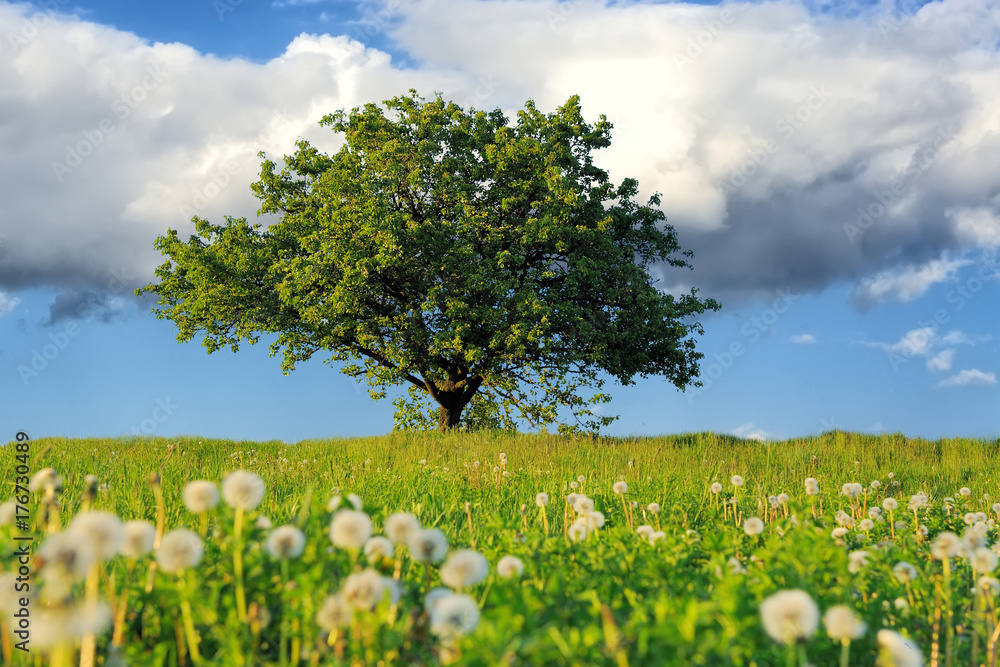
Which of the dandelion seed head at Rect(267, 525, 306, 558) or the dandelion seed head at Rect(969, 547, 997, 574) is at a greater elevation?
the dandelion seed head at Rect(267, 525, 306, 558)

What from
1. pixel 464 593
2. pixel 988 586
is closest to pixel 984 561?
pixel 988 586

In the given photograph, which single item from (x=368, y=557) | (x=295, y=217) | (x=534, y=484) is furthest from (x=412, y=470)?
(x=295, y=217)

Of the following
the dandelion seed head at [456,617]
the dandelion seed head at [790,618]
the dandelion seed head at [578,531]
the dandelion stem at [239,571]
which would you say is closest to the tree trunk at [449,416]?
the dandelion seed head at [578,531]

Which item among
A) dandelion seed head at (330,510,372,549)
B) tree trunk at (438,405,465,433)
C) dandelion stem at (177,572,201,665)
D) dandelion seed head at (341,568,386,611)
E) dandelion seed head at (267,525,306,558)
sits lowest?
dandelion stem at (177,572,201,665)

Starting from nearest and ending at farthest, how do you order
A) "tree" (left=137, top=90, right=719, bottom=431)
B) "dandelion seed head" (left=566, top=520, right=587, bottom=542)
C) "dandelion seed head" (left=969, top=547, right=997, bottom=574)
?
"dandelion seed head" (left=969, top=547, right=997, bottom=574), "dandelion seed head" (left=566, top=520, right=587, bottom=542), "tree" (left=137, top=90, right=719, bottom=431)

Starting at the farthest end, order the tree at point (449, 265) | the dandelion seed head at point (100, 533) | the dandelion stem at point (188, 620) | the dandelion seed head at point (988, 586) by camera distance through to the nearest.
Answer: the tree at point (449, 265)
the dandelion seed head at point (988, 586)
the dandelion stem at point (188, 620)
the dandelion seed head at point (100, 533)

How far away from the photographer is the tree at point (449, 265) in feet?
61.9

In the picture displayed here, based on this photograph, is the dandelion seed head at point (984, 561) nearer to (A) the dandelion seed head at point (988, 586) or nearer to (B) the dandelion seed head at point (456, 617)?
(A) the dandelion seed head at point (988, 586)

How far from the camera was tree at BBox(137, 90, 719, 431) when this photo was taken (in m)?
18.9

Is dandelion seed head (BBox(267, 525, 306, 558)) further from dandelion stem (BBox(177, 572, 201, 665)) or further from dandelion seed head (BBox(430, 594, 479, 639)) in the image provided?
dandelion seed head (BBox(430, 594, 479, 639))

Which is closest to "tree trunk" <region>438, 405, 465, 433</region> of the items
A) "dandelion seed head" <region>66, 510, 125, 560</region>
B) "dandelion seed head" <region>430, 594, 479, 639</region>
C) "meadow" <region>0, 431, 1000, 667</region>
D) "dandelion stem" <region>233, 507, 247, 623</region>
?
"meadow" <region>0, 431, 1000, 667</region>

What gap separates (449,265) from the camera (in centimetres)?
1886

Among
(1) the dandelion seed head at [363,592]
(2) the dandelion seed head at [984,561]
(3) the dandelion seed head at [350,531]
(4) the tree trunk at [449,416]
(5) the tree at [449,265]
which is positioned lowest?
(2) the dandelion seed head at [984,561]

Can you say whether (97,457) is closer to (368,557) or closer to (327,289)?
(327,289)
